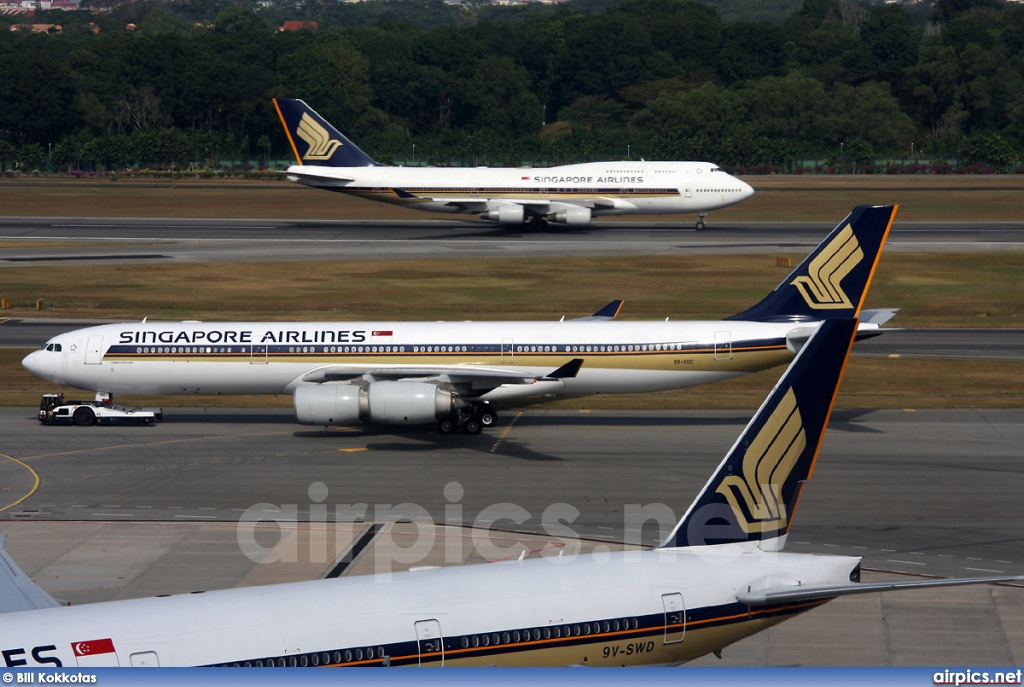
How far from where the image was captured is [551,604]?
18.1 meters

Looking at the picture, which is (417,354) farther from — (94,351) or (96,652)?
(96,652)

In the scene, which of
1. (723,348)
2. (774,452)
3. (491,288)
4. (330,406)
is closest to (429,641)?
(774,452)

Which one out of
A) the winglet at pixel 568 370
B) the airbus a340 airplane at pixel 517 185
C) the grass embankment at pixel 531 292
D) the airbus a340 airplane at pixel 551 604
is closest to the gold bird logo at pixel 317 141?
the airbus a340 airplane at pixel 517 185

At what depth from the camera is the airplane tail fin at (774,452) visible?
19891 millimetres

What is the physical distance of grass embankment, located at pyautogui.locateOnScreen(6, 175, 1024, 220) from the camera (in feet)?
416

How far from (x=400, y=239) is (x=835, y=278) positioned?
6367cm

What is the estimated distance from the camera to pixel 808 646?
81.3 ft

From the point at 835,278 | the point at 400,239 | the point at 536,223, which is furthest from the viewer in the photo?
the point at 536,223

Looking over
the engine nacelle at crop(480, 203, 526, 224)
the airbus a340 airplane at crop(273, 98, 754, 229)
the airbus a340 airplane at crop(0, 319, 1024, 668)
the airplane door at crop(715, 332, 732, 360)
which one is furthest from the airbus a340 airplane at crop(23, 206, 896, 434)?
the airbus a340 airplane at crop(273, 98, 754, 229)

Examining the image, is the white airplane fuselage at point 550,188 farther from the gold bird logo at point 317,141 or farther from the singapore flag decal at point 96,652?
the singapore flag decal at point 96,652

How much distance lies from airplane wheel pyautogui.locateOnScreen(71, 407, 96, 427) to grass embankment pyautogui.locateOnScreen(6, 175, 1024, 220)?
8047 cm

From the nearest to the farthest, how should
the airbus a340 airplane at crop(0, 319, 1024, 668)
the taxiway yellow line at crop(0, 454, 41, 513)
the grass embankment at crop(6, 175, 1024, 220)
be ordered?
1. the airbus a340 airplane at crop(0, 319, 1024, 668)
2. the taxiway yellow line at crop(0, 454, 41, 513)
3. the grass embankment at crop(6, 175, 1024, 220)

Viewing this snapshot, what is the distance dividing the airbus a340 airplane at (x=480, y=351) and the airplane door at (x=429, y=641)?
2610 cm

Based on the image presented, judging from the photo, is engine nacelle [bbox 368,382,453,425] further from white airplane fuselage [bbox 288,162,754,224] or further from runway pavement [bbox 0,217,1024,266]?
white airplane fuselage [bbox 288,162,754,224]
